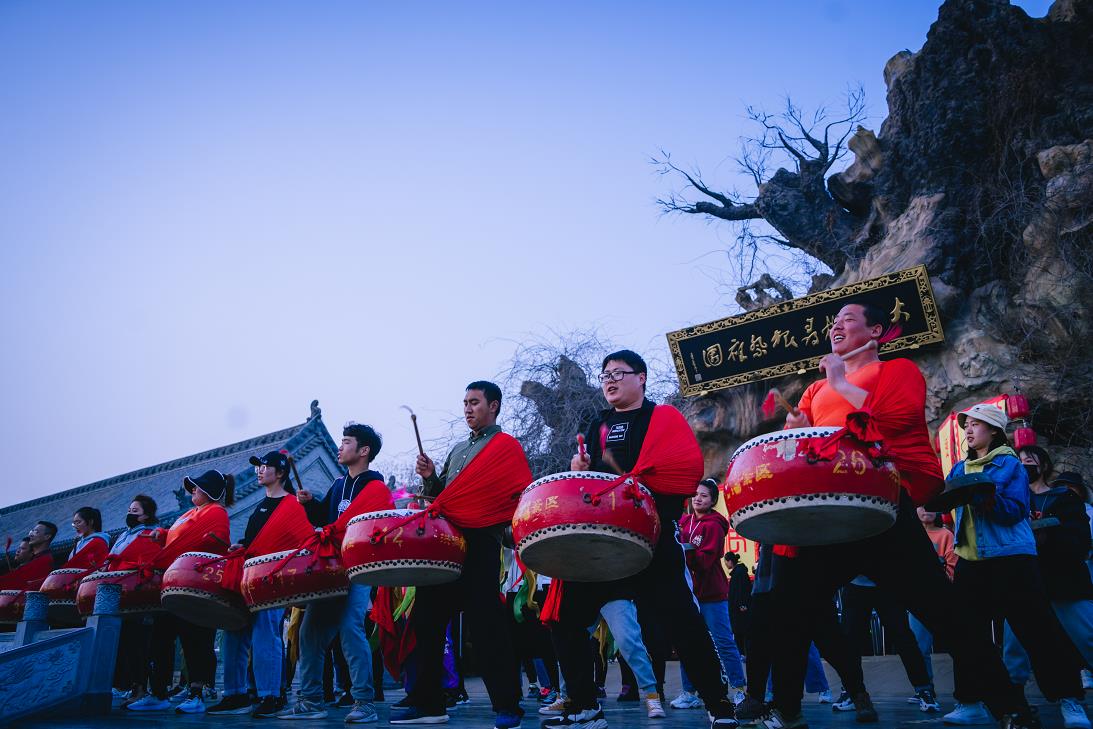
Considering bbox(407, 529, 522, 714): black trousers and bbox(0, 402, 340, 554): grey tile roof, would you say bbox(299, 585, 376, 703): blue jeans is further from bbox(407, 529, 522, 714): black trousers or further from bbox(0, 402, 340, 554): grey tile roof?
bbox(0, 402, 340, 554): grey tile roof

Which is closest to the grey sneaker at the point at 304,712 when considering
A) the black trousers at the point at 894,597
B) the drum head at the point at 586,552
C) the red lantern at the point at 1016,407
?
the drum head at the point at 586,552

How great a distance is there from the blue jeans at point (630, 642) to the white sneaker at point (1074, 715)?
82.6 inches

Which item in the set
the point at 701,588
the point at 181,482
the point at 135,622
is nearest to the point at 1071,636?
the point at 701,588

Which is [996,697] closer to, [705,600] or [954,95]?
[705,600]

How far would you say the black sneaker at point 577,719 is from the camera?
3.53m

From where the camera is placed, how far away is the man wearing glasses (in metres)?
3.08

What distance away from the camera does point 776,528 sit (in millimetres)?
2777

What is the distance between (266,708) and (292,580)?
84cm

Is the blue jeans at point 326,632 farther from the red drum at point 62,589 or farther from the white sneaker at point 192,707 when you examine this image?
the red drum at point 62,589

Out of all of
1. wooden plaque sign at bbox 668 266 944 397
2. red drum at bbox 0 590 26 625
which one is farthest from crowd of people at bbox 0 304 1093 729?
wooden plaque sign at bbox 668 266 944 397

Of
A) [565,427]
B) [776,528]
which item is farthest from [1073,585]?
[565,427]

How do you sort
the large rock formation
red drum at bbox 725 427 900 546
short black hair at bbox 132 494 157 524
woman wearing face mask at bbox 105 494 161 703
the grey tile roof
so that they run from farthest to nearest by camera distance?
1. the grey tile roof
2. the large rock formation
3. short black hair at bbox 132 494 157 524
4. woman wearing face mask at bbox 105 494 161 703
5. red drum at bbox 725 427 900 546

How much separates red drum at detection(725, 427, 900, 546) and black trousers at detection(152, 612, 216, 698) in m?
4.25

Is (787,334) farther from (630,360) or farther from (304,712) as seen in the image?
(304,712)
